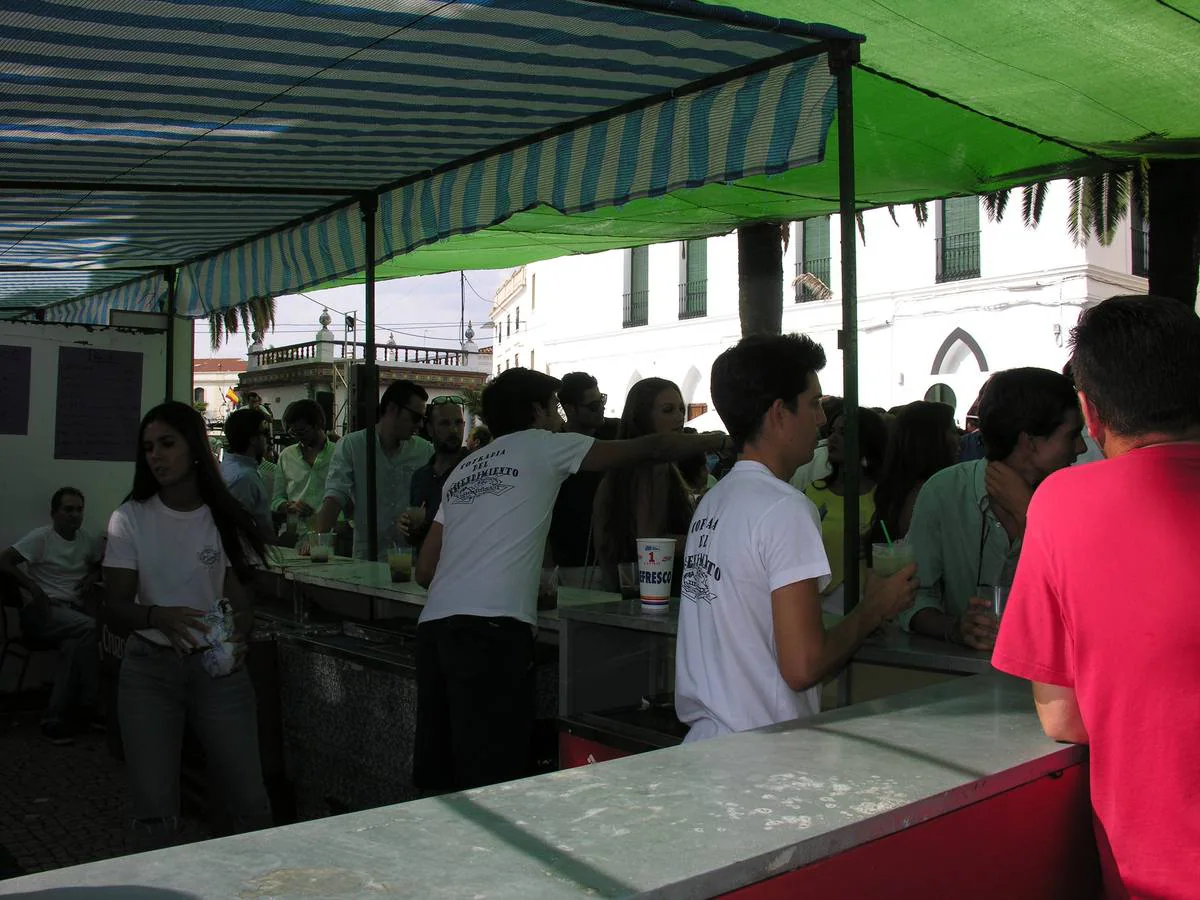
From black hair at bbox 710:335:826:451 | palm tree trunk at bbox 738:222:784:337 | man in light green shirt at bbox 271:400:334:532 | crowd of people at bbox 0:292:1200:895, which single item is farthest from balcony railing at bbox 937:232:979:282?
black hair at bbox 710:335:826:451

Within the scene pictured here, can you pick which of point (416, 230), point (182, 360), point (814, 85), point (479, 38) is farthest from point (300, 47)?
point (182, 360)

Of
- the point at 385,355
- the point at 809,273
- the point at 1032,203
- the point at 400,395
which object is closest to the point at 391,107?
the point at 400,395

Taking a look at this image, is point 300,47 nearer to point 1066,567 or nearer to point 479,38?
point 479,38

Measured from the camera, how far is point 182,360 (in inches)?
292

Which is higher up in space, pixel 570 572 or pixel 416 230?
pixel 416 230

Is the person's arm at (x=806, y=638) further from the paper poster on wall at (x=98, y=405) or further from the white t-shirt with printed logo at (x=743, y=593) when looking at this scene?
the paper poster on wall at (x=98, y=405)

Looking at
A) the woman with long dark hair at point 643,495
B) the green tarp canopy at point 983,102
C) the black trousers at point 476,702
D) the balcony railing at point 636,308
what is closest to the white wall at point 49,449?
the green tarp canopy at point 983,102

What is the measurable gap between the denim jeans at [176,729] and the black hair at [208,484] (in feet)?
1.32

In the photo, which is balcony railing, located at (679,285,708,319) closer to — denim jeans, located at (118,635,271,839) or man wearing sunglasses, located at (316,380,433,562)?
man wearing sunglasses, located at (316,380,433,562)

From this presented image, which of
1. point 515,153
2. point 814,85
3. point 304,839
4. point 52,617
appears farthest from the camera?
point 52,617

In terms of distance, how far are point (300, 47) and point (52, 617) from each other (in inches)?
180

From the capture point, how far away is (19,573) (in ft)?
21.8

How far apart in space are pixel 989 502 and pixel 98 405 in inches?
233

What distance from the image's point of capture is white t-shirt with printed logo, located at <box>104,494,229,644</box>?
3.50 meters
